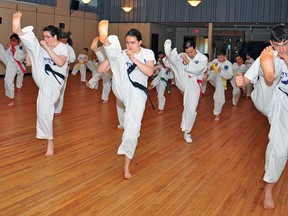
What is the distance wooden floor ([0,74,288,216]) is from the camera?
317cm

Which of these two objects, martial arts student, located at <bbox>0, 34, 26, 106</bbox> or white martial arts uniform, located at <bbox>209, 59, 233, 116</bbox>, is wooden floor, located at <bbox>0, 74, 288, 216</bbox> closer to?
white martial arts uniform, located at <bbox>209, 59, 233, 116</bbox>

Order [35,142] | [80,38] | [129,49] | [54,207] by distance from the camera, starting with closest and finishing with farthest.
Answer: [54,207] → [129,49] → [35,142] → [80,38]

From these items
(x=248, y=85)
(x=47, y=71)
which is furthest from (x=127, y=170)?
(x=248, y=85)

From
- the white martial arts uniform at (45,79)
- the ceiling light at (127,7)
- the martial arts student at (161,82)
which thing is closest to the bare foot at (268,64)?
the white martial arts uniform at (45,79)

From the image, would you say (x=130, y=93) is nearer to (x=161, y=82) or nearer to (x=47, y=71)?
(x=47, y=71)

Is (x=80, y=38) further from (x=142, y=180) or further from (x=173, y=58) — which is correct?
(x=142, y=180)

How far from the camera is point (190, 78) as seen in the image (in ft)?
18.0

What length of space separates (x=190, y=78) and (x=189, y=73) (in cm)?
8

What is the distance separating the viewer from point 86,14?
19.2 metres

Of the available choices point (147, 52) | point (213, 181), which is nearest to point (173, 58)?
point (147, 52)

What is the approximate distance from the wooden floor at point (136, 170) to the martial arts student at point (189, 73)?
0.43 metres

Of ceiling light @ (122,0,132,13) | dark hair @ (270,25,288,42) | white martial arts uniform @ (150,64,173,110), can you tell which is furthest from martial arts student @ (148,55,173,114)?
ceiling light @ (122,0,132,13)

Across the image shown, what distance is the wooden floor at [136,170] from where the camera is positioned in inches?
125

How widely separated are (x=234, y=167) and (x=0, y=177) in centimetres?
257
